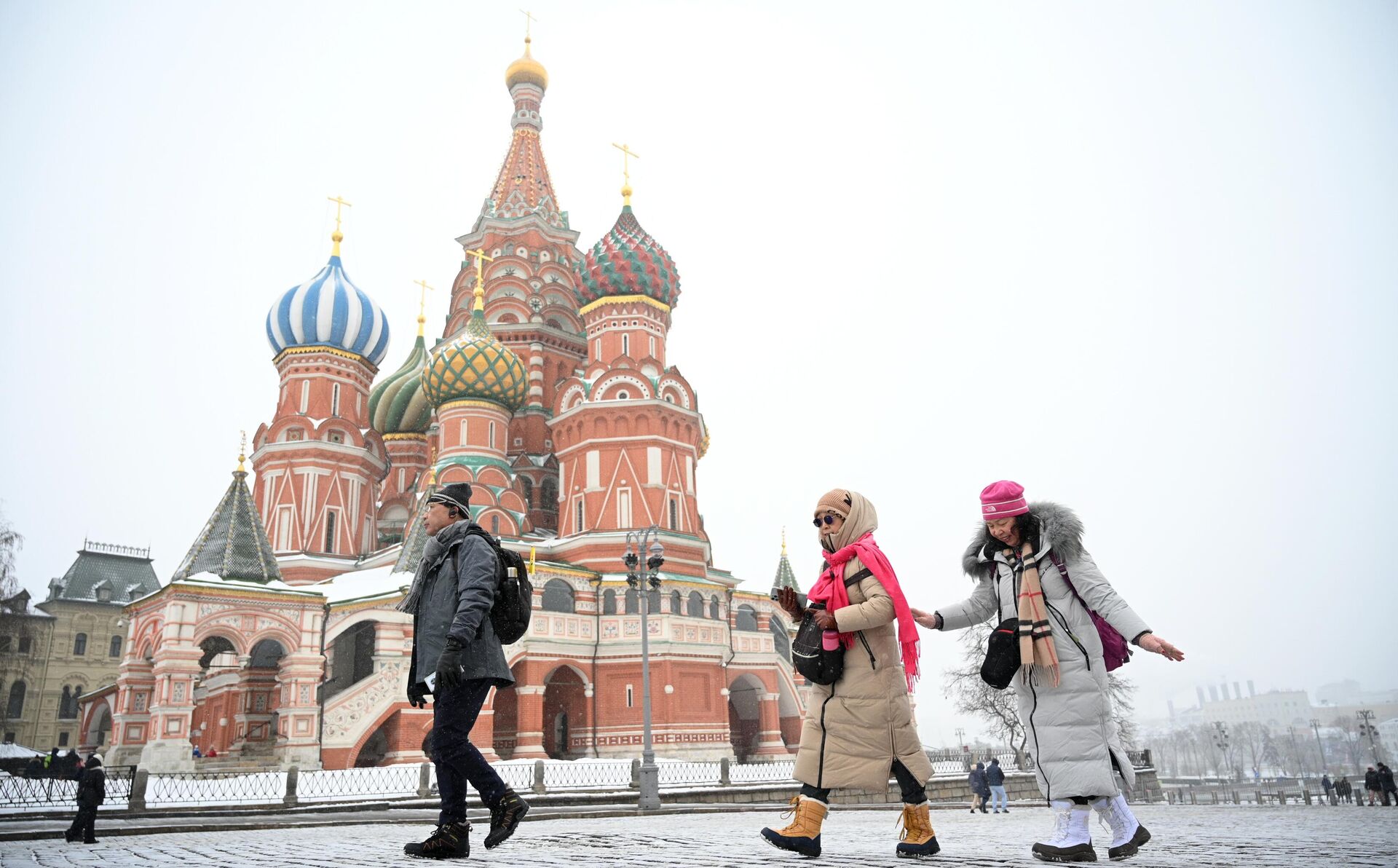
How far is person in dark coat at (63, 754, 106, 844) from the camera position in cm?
849

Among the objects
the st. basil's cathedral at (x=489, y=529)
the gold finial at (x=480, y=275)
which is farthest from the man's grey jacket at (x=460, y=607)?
the gold finial at (x=480, y=275)

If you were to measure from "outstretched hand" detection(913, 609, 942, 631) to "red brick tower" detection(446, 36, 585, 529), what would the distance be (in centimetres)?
3163

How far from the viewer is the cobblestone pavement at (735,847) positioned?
4234mm

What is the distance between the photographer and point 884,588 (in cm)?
463

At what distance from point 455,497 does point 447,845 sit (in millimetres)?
1732

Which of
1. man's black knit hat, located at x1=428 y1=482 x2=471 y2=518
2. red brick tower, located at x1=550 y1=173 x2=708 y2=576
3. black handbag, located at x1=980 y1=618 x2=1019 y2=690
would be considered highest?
red brick tower, located at x1=550 y1=173 x2=708 y2=576

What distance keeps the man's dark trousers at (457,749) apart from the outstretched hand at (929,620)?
2120mm

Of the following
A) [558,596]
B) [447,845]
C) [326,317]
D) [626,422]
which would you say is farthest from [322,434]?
[447,845]

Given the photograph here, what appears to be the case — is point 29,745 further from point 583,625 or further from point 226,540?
point 583,625

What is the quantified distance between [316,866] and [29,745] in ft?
180

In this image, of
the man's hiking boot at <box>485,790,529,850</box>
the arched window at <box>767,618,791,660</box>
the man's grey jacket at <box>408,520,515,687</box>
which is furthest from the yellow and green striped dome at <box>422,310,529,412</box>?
the man's hiking boot at <box>485,790,529,850</box>

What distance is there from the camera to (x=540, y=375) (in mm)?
38562

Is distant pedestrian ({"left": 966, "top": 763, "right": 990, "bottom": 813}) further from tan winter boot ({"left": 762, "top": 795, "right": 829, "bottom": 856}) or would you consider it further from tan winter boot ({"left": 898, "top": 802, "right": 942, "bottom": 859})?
tan winter boot ({"left": 762, "top": 795, "right": 829, "bottom": 856})

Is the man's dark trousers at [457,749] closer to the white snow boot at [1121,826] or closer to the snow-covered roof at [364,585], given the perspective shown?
the white snow boot at [1121,826]
